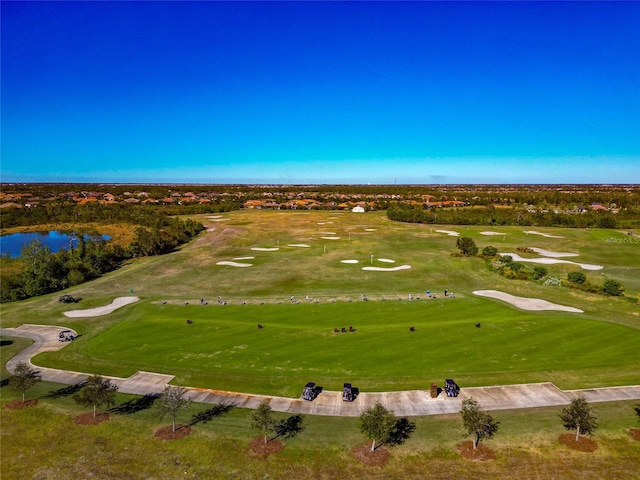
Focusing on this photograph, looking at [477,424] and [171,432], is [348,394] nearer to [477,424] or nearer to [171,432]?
[477,424]

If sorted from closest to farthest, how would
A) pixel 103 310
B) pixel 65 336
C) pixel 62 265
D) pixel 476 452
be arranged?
1. pixel 476 452
2. pixel 65 336
3. pixel 103 310
4. pixel 62 265

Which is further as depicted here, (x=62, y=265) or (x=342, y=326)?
(x=62, y=265)

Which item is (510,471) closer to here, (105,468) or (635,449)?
(635,449)

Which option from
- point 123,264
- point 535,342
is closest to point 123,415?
point 535,342

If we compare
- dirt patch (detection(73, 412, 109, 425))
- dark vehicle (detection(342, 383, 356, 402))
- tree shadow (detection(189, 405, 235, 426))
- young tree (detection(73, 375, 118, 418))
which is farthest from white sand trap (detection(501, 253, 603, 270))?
dirt patch (detection(73, 412, 109, 425))

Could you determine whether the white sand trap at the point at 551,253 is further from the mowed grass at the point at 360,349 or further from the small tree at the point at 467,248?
the mowed grass at the point at 360,349

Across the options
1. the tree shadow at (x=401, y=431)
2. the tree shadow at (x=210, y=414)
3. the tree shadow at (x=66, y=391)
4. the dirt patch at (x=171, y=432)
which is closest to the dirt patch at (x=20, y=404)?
the tree shadow at (x=66, y=391)

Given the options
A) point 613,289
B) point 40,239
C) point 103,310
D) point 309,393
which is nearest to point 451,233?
point 613,289
